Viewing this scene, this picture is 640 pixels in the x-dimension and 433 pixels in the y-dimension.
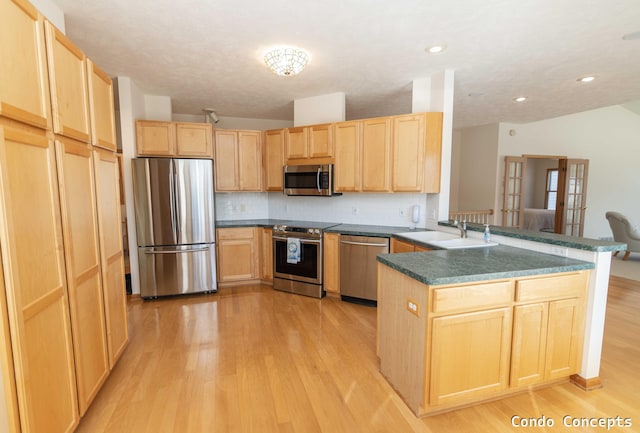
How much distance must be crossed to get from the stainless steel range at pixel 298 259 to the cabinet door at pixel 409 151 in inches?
46.6

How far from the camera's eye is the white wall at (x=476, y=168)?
6703mm

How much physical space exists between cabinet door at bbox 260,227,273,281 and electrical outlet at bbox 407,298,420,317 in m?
2.82

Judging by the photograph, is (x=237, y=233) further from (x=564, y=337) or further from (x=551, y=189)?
(x=551, y=189)

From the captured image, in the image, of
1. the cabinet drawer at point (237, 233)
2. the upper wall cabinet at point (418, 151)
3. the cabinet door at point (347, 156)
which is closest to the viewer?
the upper wall cabinet at point (418, 151)

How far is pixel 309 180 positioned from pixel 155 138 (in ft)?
6.91

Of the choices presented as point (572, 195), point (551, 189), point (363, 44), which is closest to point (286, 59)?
point (363, 44)

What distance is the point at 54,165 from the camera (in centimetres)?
161

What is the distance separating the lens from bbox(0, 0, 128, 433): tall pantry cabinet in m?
1.27

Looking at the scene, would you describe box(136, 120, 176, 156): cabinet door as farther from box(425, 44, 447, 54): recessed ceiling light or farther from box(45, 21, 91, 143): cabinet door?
box(425, 44, 447, 54): recessed ceiling light

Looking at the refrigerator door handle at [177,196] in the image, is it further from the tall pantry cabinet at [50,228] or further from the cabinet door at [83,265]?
the cabinet door at [83,265]

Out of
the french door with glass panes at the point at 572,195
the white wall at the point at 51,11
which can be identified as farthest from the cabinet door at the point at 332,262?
the french door with glass panes at the point at 572,195

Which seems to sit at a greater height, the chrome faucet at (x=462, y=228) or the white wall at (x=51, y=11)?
the white wall at (x=51, y=11)

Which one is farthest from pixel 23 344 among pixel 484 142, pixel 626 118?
pixel 626 118

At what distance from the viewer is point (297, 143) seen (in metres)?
4.31
